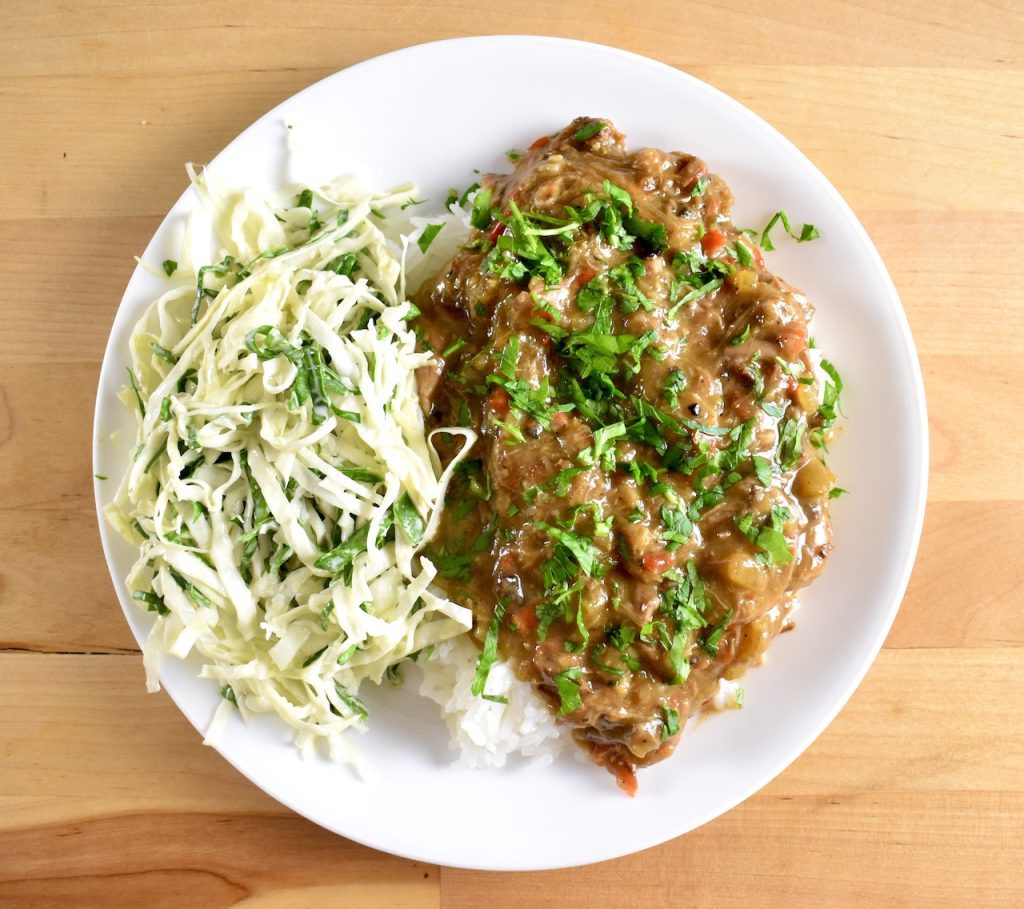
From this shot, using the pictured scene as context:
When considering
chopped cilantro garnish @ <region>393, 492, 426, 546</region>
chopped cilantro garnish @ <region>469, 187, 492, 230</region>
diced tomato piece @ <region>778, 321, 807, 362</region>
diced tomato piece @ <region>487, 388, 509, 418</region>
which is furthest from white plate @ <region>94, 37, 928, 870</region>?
diced tomato piece @ <region>487, 388, 509, 418</region>

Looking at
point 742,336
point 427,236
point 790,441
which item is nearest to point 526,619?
point 790,441

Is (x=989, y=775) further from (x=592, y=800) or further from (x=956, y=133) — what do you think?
(x=956, y=133)

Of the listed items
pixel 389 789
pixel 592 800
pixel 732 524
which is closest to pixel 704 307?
pixel 732 524

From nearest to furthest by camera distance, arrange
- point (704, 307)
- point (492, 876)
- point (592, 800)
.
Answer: point (704, 307) → point (592, 800) → point (492, 876)

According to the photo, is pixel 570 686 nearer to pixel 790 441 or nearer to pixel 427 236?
pixel 790 441

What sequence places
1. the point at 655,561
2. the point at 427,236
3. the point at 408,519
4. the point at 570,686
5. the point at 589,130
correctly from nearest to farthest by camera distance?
the point at 655,561
the point at 570,686
the point at 408,519
the point at 589,130
the point at 427,236
